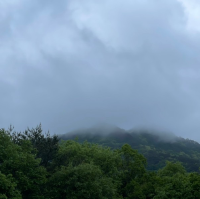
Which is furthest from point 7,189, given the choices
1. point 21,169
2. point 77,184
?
point 77,184

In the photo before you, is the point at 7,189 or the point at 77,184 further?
the point at 77,184

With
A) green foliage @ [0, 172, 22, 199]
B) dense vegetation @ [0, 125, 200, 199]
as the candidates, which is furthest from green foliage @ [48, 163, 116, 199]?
green foliage @ [0, 172, 22, 199]

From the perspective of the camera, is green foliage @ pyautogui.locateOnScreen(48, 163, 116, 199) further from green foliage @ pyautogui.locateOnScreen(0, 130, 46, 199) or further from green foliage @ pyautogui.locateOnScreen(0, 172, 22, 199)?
green foliage @ pyautogui.locateOnScreen(0, 172, 22, 199)

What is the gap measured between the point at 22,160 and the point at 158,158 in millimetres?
172210

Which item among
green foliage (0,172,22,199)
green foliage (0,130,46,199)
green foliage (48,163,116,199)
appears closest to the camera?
green foliage (0,172,22,199)

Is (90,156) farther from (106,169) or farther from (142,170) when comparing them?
(142,170)

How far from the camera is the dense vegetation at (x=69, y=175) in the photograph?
121 feet

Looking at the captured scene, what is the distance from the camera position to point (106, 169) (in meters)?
54.2

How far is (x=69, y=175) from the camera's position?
134 feet

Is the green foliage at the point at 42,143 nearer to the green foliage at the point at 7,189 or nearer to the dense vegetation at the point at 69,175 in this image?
the dense vegetation at the point at 69,175

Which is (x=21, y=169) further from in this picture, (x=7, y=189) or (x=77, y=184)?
(x=77, y=184)

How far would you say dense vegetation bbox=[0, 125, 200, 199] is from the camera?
3675 cm

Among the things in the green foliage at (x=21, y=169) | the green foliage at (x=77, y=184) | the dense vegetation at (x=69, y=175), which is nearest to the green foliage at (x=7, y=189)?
the dense vegetation at (x=69, y=175)

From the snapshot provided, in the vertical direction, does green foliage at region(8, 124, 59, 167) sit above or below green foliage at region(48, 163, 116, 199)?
above
